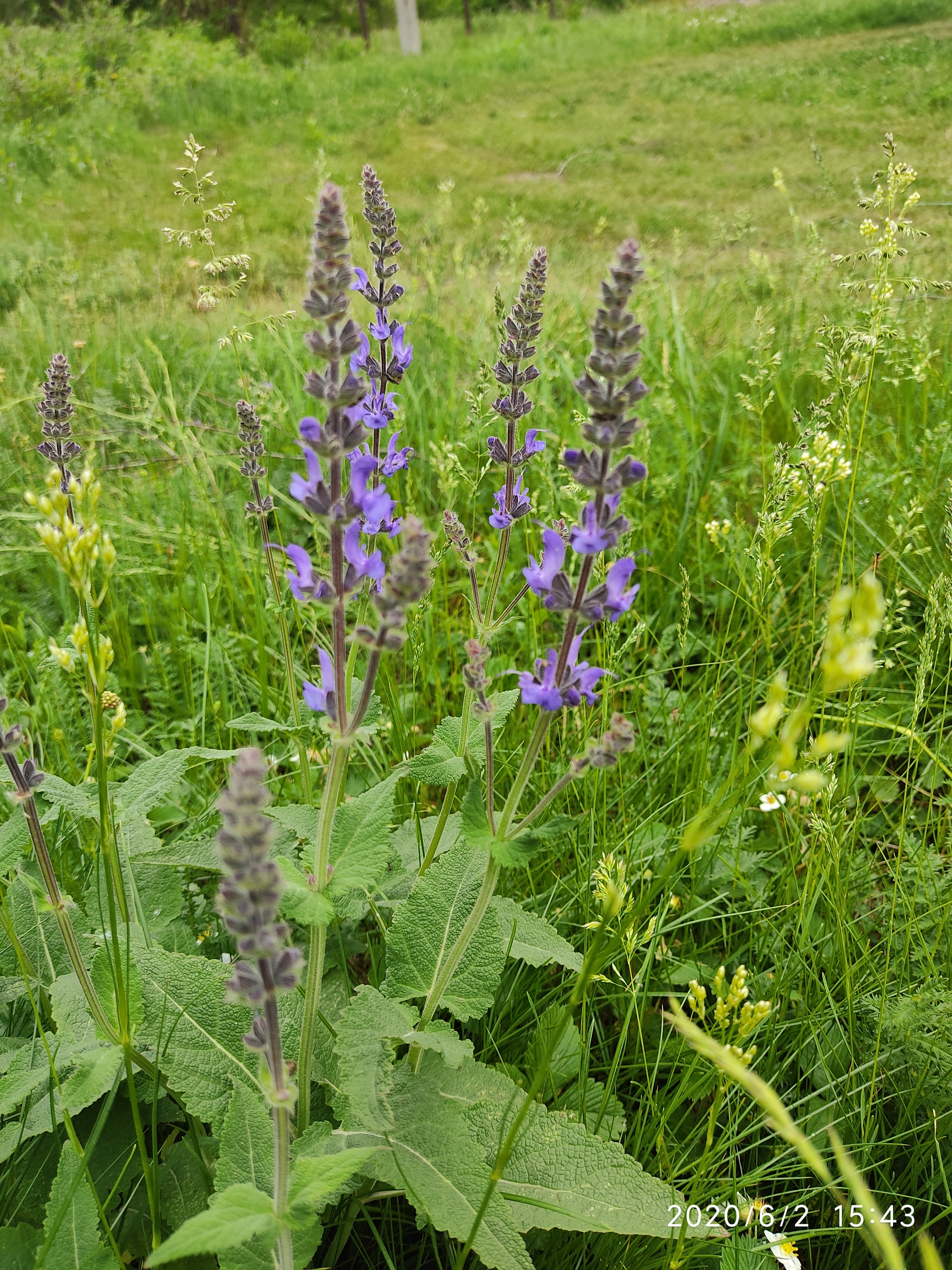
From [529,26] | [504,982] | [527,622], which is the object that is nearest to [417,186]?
[527,622]

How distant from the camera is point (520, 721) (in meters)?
2.58

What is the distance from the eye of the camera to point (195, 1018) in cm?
163

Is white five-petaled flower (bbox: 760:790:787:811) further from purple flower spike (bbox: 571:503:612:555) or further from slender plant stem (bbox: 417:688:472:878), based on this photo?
purple flower spike (bbox: 571:503:612:555)

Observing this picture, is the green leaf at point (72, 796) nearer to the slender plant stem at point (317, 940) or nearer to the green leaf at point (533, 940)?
the slender plant stem at point (317, 940)

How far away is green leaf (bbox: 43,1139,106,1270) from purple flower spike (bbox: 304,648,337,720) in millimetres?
865

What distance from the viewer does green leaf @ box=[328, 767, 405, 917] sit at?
4.59 feet

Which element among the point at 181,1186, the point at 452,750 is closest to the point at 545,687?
the point at 452,750

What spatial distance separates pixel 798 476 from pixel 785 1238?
1.64 m

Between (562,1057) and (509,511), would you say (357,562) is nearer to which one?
(509,511)

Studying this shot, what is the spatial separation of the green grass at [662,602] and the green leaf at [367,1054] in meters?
0.28

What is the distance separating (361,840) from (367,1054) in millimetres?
376

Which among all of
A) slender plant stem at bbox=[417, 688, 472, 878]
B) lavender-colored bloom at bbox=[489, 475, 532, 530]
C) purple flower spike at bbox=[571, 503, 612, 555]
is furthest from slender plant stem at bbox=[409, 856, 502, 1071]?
lavender-colored bloom at bbox=[489, 475, 532, 530]

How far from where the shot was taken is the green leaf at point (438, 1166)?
1366 mm

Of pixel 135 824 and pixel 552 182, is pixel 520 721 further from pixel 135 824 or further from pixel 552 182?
pixel 552 182
